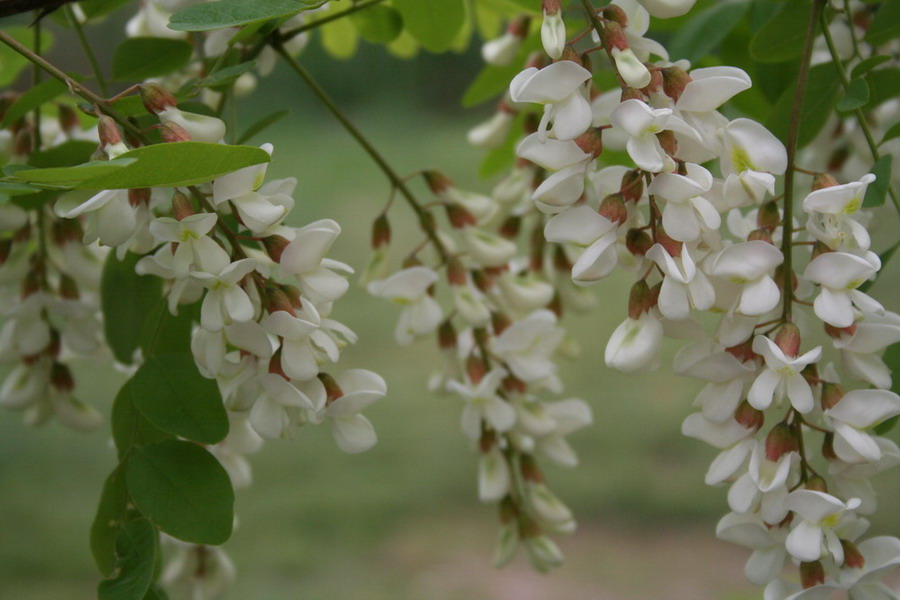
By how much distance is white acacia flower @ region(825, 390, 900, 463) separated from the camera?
342mm

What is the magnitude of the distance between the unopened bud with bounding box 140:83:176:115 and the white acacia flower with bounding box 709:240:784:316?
0.20 m

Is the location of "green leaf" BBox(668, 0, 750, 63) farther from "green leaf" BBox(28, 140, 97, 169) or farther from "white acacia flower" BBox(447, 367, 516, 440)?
"green leaf" BBox(28, 140, 97, 169)

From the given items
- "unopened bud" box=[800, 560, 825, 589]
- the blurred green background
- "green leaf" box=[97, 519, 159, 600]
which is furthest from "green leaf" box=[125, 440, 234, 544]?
the blurred green background

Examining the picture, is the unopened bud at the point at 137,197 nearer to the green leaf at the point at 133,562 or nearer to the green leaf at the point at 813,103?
the green leaf at the point at 133,562

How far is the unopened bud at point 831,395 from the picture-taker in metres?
0.36

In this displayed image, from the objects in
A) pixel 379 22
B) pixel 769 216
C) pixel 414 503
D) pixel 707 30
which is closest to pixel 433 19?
pixel 379 22

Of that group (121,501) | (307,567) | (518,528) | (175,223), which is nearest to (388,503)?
(307,567)

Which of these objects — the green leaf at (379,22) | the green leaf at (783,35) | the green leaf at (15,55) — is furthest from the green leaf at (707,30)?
the green leaf at (15,55)

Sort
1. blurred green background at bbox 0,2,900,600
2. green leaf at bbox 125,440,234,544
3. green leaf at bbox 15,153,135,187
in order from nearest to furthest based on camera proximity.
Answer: green leaf at bbox 15,153,135,187
green leaf at bbox 125,440,234,544
blurred green background at bbox 0,2,900,600

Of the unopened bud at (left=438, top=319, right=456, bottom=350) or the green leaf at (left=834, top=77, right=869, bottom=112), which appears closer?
the green leaf at (left=834, top=77, right=869, bottom=112)

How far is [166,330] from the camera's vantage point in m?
0.45

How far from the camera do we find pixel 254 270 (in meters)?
0.36

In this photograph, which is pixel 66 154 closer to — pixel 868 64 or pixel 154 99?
pixel 154 99

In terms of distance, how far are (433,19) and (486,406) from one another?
0.21 m
